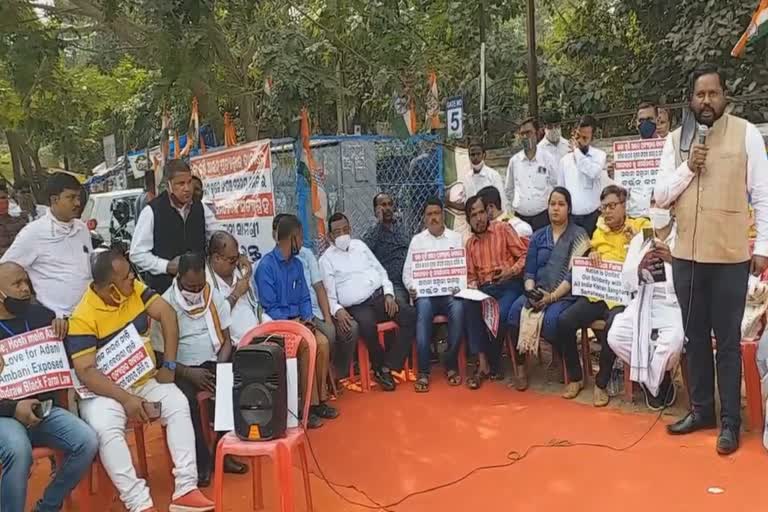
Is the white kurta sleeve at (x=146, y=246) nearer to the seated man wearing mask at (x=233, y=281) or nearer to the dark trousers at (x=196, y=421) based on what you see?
the seated man wearing mask at (x=233, y=281)

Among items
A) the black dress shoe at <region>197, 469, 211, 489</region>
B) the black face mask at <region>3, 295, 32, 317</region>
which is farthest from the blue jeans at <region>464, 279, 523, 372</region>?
the black face mask at <region>3, 295, 32, 317</region>

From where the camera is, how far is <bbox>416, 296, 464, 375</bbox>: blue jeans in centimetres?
541

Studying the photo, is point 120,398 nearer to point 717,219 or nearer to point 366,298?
point 366,298

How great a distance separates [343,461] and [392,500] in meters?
0.61

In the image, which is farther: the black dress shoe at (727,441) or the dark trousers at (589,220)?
the dark trousers at (589,220)

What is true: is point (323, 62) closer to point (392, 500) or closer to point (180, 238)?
point (180, 238)

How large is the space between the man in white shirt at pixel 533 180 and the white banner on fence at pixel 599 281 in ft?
4.16

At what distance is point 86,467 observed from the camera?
10.8 ft

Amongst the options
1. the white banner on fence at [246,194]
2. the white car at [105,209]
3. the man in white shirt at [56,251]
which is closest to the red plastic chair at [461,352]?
the white banner on fence at [246,194]

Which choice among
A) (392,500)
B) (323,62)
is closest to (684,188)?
(392,500)

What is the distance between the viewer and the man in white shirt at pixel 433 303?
5.41m

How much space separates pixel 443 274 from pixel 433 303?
0.24 metres

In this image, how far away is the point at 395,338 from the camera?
5590mm

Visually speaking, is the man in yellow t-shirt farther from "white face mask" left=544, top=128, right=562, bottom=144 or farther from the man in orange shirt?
"white face mask" left=544, top=128, right=562, bottom=144
